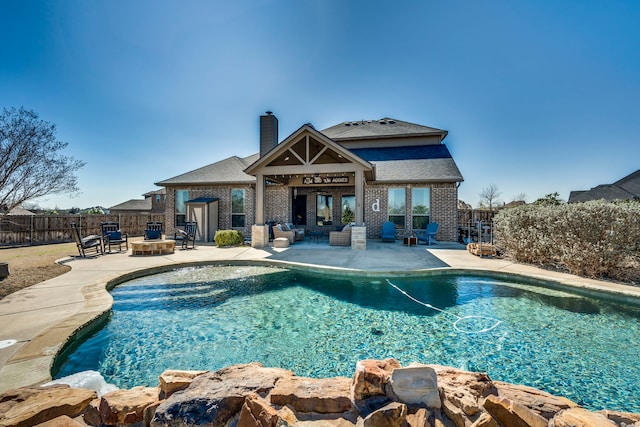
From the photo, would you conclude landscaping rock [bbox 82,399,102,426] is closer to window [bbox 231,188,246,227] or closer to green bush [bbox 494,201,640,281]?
green bush [bbox 494,201,640,281]

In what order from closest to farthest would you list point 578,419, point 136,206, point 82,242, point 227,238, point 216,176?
point 578,419, point 82,242, point 227,238, point 216,176, point 136,206

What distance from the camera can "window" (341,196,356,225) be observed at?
1487cm

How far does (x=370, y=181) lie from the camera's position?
1342 cm

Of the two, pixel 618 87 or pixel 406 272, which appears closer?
pixel 406 272

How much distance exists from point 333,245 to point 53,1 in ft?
37.3

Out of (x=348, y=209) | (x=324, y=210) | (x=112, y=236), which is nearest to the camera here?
(x=112, y=236)

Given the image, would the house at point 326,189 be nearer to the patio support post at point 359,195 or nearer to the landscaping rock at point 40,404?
the patio support post at point 359,195

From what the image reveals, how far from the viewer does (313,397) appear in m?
1.87

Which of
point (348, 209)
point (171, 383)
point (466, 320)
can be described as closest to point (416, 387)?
point (171, 383)

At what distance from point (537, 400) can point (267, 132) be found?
15.3 metres

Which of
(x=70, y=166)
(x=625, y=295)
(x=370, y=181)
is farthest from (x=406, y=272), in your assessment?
(x=70, y=166)

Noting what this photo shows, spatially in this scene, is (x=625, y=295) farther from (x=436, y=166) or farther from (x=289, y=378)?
(x=436, y=166)

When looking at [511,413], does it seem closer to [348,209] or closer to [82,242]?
[82,242]

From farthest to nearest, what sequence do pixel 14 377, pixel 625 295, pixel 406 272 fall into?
pixel 406 272 < pixel 625 295 < pixel 14 377
